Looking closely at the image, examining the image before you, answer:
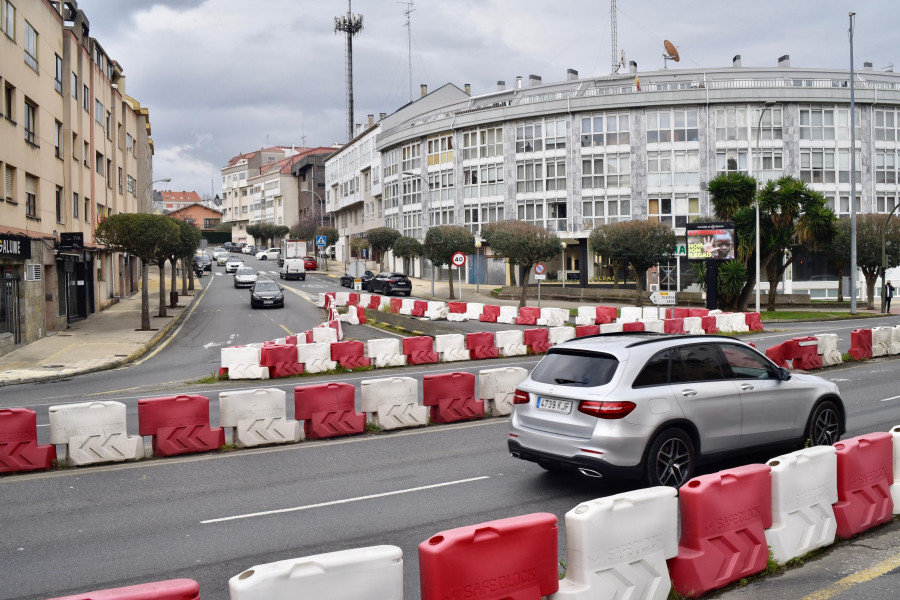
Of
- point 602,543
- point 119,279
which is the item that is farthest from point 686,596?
point 119,279

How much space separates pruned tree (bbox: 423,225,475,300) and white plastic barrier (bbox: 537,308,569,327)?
17890 millimetres

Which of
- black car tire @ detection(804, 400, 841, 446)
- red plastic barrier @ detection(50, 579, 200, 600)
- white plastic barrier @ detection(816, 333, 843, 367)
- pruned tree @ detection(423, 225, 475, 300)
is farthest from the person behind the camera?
pruned tree @ detection(423, 225, 475, 300)

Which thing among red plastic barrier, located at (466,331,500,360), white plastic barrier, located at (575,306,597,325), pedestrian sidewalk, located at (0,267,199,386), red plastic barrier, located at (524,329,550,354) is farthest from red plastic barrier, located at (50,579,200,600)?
white plastic barrier, located at (575,306,597,325)

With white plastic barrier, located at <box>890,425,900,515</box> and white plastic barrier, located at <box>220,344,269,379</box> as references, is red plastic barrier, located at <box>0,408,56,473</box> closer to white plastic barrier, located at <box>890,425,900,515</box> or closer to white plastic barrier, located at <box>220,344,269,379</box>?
white plastic barrier, located at <box>220,344,269,379</box>

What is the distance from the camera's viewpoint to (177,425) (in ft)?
33.7

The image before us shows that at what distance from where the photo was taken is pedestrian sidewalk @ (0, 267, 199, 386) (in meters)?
21.2

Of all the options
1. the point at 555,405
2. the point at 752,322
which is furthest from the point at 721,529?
the point at 752,322

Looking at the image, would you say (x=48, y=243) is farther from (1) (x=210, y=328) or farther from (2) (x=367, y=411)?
(2) (x=367, y=411)

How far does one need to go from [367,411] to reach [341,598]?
7604mm

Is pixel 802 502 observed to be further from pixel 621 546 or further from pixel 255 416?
pixel 255 416

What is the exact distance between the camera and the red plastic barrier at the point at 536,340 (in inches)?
925

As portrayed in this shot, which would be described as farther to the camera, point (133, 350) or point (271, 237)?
point (271, 237)

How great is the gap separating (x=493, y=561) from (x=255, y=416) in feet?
22.3

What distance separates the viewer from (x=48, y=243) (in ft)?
96.0
